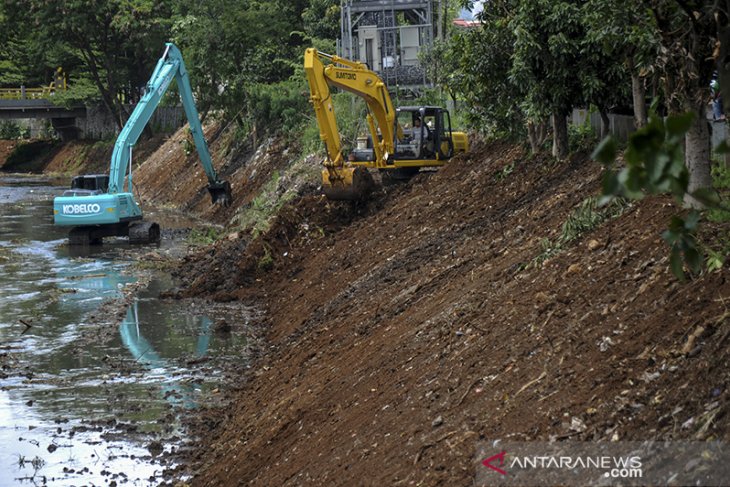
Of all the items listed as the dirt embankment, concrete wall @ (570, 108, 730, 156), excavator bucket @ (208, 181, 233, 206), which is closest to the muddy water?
concrete wall @ (570, 108, 730, 156)

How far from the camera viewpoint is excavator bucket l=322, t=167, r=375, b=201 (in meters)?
26.1

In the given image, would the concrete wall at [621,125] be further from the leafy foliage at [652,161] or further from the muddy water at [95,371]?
the leafy foliage at [652,161]

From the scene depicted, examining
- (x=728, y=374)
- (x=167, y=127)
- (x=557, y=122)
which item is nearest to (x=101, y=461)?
(x=728, y=374)

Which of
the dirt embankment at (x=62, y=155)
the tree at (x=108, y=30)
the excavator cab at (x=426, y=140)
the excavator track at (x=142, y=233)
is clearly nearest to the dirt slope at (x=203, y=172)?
the excavator track at (x=142, y=233)

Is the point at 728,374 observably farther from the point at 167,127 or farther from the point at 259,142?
the point at 167,127

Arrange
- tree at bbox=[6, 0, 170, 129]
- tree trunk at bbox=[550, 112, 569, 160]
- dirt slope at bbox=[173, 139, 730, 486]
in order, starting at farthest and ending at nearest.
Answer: tree at bbox=[6, 0, 170, 129] < tree trunk at bbox=[550, 112, 569, 160] < dirt slope at bbox=[173, 139, 730, 486]

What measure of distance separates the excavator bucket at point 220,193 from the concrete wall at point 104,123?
974 inches

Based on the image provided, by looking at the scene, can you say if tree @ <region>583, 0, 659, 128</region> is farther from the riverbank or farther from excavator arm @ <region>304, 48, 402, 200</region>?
excavator arm @ <region>304, 48, 402, 200</region>

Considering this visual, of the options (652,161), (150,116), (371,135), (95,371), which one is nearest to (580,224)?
(652,161)

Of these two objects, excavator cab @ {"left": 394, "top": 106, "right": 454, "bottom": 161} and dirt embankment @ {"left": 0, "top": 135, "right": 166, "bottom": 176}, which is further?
dirt embankment @ {"left": 0, "top": 135, "right": 166, "bottom": 176}

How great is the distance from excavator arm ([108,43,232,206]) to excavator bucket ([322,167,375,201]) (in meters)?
9.07

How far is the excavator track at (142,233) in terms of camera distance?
3328cm

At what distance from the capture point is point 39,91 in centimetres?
7381

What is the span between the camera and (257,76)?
47.8m
